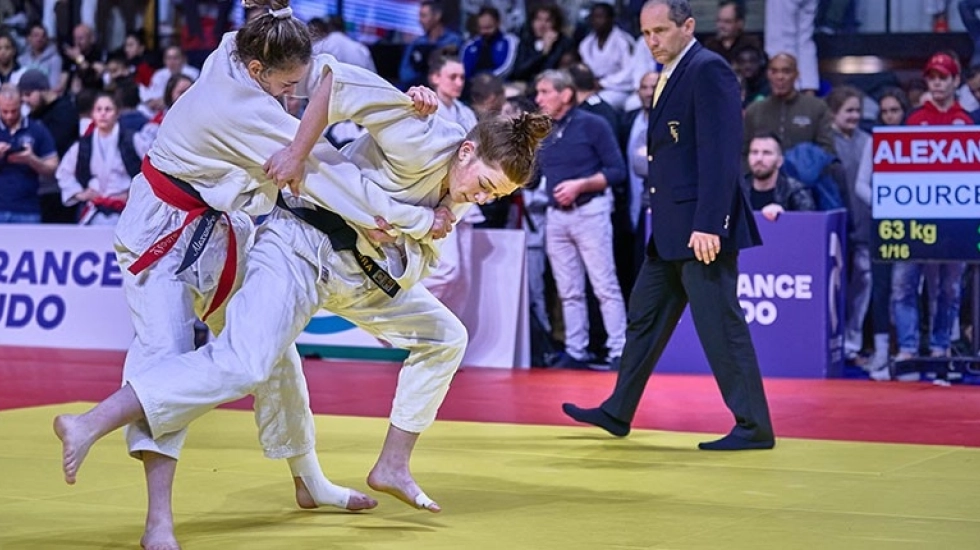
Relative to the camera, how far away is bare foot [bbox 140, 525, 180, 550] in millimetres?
3971

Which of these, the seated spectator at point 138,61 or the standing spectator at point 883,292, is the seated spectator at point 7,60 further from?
the standing spectator at point 883,292

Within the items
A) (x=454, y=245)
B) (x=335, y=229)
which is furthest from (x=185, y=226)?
(x=454, y=245)

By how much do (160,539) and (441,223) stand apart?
1.19 meters

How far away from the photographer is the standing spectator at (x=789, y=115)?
9914 mm

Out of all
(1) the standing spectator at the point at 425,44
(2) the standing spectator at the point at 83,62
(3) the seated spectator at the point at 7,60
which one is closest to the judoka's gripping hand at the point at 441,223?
(1) the standing spectator at the point at 425,44

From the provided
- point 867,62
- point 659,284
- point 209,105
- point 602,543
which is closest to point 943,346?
point 867,62

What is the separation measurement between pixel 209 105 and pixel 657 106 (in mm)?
2740

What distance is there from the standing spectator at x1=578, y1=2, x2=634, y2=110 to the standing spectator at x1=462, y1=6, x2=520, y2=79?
0.68 m

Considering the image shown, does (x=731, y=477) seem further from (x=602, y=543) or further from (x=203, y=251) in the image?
(x=203, y=251)

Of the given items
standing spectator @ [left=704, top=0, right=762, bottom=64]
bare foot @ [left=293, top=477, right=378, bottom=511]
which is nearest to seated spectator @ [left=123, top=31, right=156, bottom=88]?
standing spectator @ [left=704, top=0, right=762, bottom=64]

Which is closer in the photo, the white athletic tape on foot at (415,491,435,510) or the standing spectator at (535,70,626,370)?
the white athletic tape on foot at (415,491,435,510)

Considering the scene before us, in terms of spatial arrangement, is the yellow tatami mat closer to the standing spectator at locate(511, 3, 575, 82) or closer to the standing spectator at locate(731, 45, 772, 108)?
the standing spectator at locate(731, 45, 772, 108)

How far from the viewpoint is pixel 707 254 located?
6.12m

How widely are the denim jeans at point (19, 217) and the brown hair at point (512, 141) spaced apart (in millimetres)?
8314
